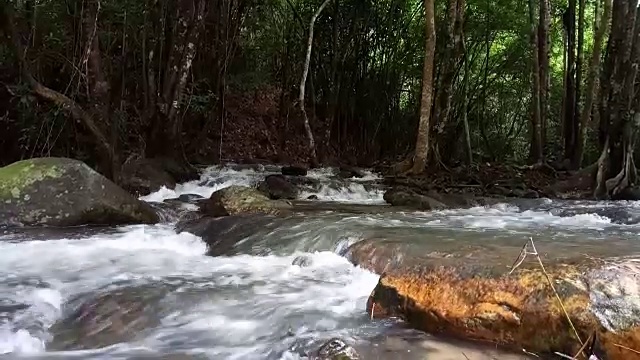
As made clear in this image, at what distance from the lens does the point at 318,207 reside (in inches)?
327

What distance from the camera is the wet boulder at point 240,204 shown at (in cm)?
734

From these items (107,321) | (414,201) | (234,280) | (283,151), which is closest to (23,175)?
(234,280)

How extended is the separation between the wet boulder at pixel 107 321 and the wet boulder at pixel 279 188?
5387 millimetres

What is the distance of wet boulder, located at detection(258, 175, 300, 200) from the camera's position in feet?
31.7

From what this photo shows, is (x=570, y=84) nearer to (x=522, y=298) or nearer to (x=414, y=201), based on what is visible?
(x=414, y=201)

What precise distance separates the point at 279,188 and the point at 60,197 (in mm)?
3831

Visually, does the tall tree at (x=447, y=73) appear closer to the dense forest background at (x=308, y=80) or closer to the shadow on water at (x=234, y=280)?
the dense forest background at (x=308, y=80)

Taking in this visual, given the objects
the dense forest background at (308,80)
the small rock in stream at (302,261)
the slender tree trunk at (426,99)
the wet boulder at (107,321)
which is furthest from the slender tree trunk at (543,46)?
the wet boulder at (107,321)

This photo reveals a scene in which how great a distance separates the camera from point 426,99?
11633mm

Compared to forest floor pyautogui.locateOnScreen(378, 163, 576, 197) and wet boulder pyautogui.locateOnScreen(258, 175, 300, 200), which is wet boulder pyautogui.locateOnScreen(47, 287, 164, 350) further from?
forest floor pyautogui.locateOnScreen(378, 163, 576, 197)

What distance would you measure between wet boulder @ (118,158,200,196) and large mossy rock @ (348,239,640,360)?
6239 mm

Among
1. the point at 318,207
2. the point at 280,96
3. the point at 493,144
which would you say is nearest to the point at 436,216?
the point at 318,207

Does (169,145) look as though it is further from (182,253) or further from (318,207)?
(182,253)

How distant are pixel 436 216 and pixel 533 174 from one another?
18.7 feet
